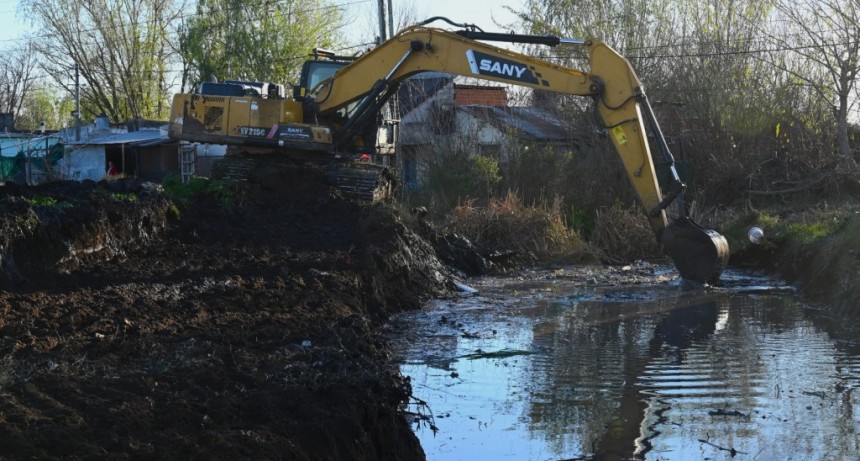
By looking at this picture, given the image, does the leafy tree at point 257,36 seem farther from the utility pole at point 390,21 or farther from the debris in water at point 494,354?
the debris in water at point 494,354

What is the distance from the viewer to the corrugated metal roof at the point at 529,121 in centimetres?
2762

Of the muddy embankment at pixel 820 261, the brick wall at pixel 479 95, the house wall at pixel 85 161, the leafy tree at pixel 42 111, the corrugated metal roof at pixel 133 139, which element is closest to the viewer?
the muddy embankment at pixel 820 261

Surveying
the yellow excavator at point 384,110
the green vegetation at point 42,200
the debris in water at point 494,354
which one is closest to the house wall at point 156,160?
the yellow excavator at point 384,110

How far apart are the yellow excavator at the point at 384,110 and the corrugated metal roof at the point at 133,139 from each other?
22.9m

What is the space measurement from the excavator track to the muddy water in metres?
3.38

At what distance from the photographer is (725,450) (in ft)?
22.5

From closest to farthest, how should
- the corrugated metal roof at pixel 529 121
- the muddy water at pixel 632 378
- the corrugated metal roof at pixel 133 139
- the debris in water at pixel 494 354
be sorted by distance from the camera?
the muddy water at pixel 632 378, the debris in water at pixel 494 354, the corrugated metal roof at pixel 529 121, the corrugated metal roof at pixel 133 139

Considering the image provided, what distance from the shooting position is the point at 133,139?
138ft

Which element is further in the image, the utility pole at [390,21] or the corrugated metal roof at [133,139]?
the corrugated metal roof at [133,139]

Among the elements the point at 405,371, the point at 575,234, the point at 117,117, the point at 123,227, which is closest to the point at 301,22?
the point at 117,117

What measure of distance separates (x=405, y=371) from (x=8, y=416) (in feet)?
15.4

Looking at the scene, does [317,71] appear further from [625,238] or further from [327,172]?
[625,238]

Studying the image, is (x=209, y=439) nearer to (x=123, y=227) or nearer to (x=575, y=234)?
(x=123, y=227)

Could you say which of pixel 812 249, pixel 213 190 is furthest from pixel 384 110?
pixel 812 249
